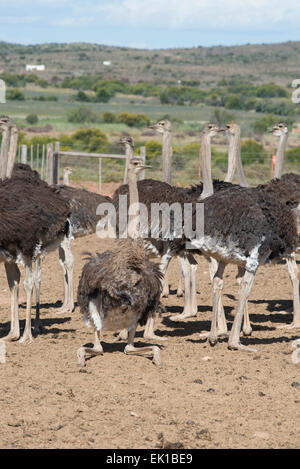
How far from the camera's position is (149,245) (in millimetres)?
8148

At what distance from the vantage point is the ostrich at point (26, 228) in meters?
7.08

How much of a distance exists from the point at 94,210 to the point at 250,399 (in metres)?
4.41

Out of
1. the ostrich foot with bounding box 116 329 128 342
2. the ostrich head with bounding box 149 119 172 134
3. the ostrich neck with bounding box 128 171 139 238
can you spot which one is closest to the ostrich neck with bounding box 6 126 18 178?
the ostrich head with bounding box 149 119 172 134

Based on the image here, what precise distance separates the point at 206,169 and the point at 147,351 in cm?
244

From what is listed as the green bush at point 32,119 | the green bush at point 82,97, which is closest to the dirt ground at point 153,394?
the green bush at point 32,119

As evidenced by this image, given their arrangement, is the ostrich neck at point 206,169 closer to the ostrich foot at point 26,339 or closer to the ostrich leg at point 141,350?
the ostrich leg at point 141,350

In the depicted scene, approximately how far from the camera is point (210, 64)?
4363 inches

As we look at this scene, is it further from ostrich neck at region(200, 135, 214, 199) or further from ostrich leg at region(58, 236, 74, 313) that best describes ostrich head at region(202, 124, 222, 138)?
ostrich leg at region(58, 236, 74, 313)

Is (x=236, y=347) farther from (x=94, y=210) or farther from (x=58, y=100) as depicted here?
(x=58, y=100)

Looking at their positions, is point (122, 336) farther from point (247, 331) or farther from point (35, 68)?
point (35, 68)

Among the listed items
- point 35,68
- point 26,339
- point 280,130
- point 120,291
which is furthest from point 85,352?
point 35,68

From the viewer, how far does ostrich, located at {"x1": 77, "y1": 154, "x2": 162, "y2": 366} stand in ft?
20.9

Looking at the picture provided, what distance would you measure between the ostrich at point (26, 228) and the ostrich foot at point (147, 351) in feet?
3.68
